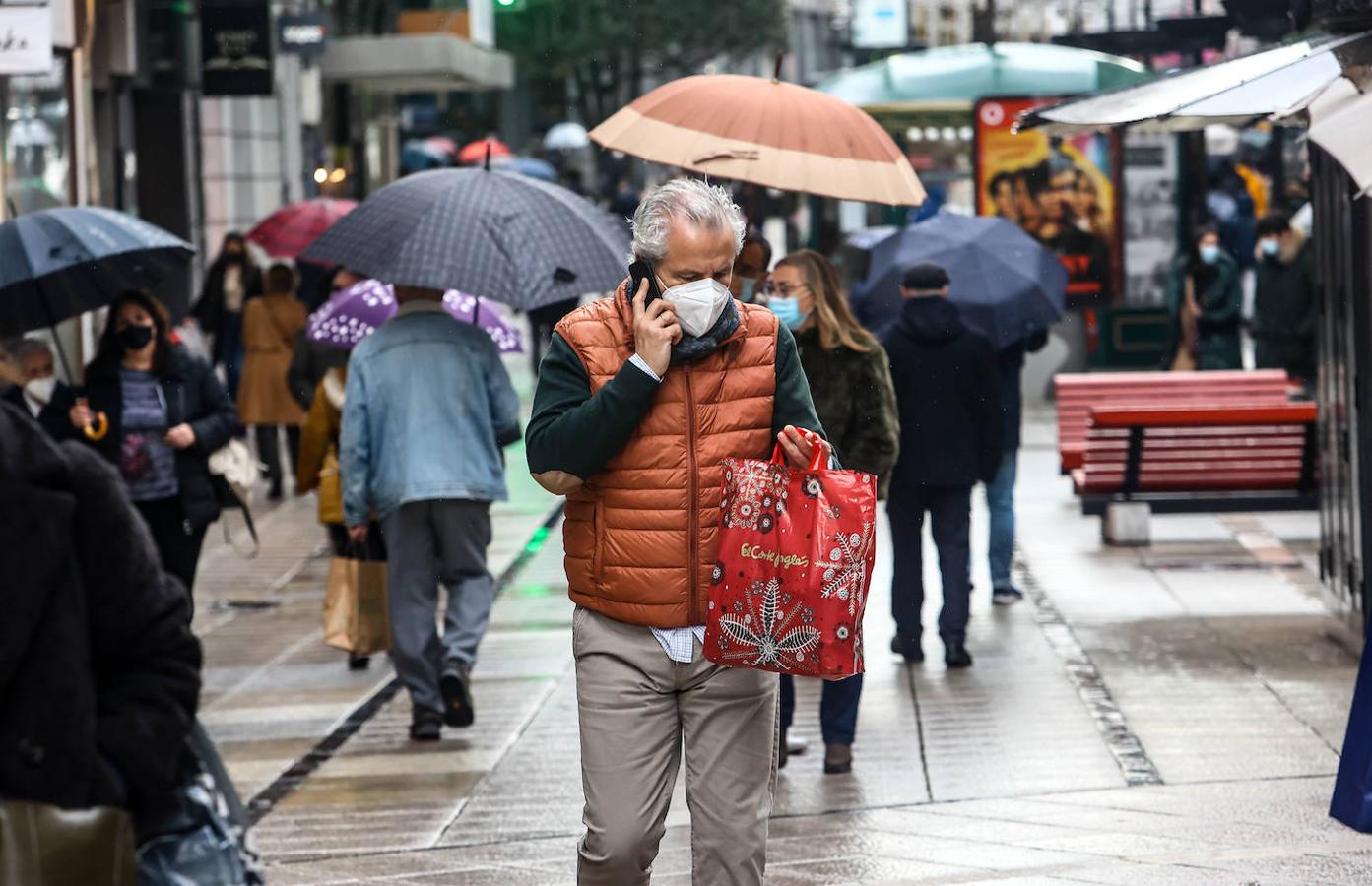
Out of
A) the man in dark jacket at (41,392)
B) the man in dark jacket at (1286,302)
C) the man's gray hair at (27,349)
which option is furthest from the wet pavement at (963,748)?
the man in dark jacket at (1286,302)

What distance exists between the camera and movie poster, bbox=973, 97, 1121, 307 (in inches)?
855

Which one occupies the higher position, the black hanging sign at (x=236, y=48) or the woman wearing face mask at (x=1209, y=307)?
the black hanging sign at (x=236, y=48)

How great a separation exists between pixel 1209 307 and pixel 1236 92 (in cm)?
1001

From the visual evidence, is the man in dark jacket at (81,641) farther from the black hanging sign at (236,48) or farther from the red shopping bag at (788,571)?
the black hanging sign at (236,48)

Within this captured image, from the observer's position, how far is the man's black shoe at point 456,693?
345 inches

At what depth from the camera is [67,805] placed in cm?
311

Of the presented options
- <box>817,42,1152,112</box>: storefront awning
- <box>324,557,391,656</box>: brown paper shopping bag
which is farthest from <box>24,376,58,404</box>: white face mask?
<box>817,42,1152,112</box>: storefront awning

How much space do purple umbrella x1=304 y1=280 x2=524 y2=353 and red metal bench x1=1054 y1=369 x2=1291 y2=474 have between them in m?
5.10

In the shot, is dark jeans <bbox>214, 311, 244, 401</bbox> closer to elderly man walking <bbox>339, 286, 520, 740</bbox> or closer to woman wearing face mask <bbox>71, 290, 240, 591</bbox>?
woman wearing face mask <bbox>71, 290, 240, 591</bbox>

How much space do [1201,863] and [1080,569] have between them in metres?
6.33

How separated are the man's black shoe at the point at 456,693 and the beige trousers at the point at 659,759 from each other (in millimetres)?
3983

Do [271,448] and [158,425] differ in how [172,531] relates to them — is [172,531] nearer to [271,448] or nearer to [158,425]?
[158,425]

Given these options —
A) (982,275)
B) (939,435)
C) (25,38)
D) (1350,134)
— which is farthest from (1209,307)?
(1350,134)

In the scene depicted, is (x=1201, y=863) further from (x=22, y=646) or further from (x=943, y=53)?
(x=943, y=53)
